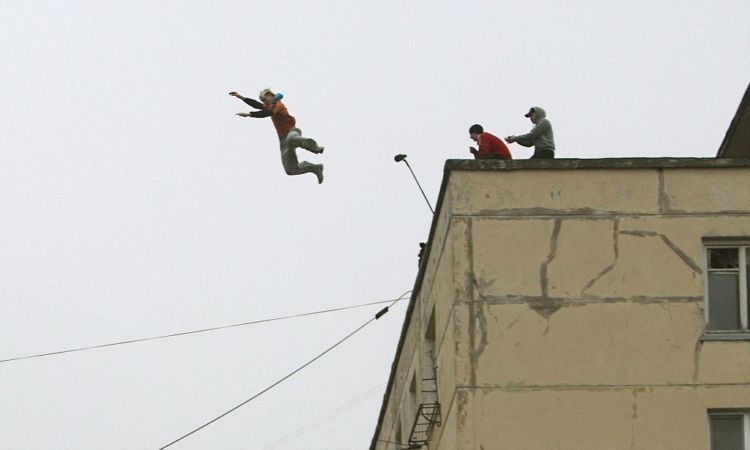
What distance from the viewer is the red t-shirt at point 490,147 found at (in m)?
36.7

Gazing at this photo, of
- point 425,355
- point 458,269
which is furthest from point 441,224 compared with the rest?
point 425,355

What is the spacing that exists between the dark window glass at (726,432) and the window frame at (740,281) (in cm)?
131

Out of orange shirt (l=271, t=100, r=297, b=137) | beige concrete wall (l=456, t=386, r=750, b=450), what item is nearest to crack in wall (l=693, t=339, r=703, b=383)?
beige concrete wall (l=456, t=386, r=750, b=450)

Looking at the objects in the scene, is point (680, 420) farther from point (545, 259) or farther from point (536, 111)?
point (536, 111)

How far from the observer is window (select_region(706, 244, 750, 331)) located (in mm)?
35406

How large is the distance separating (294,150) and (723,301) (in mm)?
8024

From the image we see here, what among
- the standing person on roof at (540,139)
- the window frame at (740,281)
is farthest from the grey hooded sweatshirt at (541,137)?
the window frame at (740,281)

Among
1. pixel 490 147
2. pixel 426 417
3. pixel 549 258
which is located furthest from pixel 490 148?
Answer: pixel 426 417

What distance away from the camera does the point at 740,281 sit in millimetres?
35500

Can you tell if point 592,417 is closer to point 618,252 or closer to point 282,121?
point 618,252

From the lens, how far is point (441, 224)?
120 feet

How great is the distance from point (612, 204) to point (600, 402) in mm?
3199

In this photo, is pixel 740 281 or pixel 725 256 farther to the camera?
pixel 725 256

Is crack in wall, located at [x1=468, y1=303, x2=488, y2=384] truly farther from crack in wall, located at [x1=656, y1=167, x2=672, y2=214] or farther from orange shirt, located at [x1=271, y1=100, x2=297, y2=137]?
orange shirt, located at [x1=271, y1=100, x2=297, y2=137]
